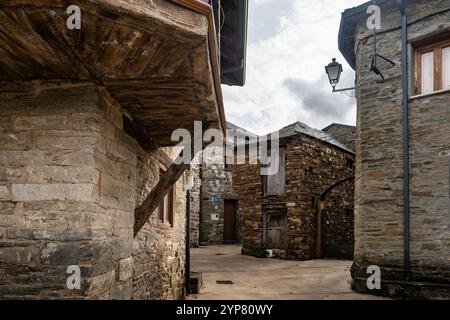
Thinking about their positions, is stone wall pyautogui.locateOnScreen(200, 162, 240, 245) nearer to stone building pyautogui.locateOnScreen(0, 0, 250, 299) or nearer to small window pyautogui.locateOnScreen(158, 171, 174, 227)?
small window pyautogui.locateOnScreen(158, 171, 174, 227)

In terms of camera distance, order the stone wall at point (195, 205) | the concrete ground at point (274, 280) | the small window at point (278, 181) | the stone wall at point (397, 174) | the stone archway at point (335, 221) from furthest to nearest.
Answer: the stone wall at point (195, 205) → the small window at point (278, 181) → the stone archway at point (335, 221) → the concrete ground at point (274, 280) → the stone wall at point (397, 174)

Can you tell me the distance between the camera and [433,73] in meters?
7.25

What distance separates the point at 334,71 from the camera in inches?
348

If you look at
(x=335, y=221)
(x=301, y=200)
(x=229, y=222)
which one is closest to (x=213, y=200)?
(x=229, y=222)

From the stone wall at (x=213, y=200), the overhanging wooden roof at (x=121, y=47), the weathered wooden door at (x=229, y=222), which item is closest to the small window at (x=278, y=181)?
the stone wall at (x=213, y=200)

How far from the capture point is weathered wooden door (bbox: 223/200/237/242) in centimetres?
2112

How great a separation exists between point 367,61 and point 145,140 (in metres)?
5.76

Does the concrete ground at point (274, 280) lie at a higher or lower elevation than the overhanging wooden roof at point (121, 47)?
lower

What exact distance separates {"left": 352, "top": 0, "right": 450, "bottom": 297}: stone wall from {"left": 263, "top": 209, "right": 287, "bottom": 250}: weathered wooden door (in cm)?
607

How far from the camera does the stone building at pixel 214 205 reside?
64.2ft

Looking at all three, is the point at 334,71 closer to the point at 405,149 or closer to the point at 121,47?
the point at 405,149

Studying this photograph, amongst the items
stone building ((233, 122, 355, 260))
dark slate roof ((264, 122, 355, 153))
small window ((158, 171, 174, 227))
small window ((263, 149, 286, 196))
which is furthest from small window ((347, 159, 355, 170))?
small window ((158, 171, 174, 227))

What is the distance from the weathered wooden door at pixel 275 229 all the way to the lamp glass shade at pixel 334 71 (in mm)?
Answer: 6255

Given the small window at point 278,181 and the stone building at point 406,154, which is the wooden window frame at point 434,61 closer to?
the stone building at point 406,154
